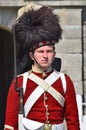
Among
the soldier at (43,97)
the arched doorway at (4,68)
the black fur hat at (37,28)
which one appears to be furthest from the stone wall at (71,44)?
the soldier at (43,97)

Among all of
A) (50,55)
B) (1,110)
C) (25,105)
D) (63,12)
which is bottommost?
(1,110)

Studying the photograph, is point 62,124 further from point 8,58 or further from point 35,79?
point 8,58

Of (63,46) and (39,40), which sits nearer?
(39,40)

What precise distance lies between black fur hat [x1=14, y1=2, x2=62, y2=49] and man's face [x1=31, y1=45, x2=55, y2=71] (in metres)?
0.07

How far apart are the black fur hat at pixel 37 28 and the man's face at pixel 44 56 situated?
67 millimetres

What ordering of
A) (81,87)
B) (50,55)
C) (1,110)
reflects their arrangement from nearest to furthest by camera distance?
1. (50,55)
2. (81,87)
3. (1,110)

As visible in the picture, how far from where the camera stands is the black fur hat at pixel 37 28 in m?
3.80

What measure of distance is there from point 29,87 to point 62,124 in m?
0.31

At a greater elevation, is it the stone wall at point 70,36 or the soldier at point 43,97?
the stone wall at point 70,36

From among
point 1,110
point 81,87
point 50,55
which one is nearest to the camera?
point 50,55

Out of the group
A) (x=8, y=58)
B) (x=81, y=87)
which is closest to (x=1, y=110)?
(x=8, y=58)

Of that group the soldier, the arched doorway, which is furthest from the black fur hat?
the arched doorway

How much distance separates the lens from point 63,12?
7730 mm

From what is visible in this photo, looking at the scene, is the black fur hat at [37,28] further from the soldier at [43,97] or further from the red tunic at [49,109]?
the red tunic at [49,109]
